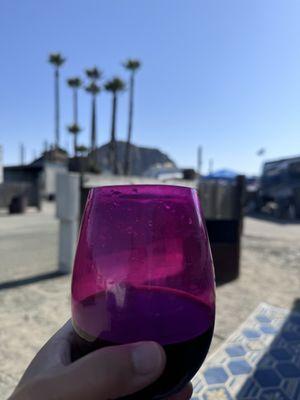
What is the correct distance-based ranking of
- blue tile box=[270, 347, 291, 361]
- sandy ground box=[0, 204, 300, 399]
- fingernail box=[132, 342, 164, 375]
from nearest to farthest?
fingernail box=[132, 342, 164, 375]
blue tile box=[270, 347, 291, 361]
sandy ground box=[0, 204, 300, 399]

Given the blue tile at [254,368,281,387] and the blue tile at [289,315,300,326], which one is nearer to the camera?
the blue tile at [254,368,281,387]

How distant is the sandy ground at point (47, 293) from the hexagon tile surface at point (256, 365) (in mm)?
203

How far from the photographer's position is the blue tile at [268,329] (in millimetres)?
3580

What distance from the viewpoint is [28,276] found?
5.33m

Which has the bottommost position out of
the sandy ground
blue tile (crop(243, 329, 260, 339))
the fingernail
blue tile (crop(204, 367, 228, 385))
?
the sandy ground

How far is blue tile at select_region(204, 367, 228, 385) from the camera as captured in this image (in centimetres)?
269

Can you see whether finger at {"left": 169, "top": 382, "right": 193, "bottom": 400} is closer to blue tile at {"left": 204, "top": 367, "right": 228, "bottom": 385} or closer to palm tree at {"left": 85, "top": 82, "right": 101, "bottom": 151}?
blue tile at {"left": 204, "top": 367, "right": 228, "bottom": 385}

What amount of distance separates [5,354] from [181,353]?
2737mm

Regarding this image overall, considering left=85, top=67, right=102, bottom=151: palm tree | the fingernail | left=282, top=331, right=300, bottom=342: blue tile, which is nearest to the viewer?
the fingernail

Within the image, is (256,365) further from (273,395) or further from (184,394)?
(184,394)

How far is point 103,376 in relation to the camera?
0.74 m

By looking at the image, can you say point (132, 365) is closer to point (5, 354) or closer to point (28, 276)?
point (5, 354)

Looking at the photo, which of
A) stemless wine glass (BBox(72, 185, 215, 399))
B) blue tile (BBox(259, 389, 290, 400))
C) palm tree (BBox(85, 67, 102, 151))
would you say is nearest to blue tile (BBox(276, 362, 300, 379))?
blue tile (BBox(259, 389, 290, 400))

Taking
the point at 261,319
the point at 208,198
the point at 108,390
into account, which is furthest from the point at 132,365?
the point at 208,198
